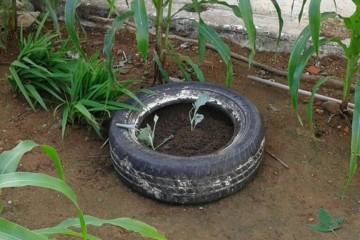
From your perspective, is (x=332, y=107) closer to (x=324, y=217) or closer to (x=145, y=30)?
(x=324, y=217)

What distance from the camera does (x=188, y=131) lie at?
3.18 meters

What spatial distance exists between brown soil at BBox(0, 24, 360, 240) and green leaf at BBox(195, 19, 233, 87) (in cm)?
37

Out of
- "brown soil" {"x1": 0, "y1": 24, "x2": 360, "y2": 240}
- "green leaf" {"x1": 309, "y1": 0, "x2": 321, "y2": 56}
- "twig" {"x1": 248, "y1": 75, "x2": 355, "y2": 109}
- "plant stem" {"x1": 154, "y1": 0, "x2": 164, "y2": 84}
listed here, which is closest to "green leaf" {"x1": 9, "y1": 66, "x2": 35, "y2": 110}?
"brown soil" {"x1": 0, "y1": 24, "x2": 360, "y2": 240}

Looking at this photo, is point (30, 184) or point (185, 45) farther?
point (185, 45)

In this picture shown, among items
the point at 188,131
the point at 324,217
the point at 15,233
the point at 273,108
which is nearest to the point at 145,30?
the point at 188,131

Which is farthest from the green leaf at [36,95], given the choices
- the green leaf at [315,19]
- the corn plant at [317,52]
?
the green leaf at [315,19]

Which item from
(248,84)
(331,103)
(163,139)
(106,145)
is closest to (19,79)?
(106,145)

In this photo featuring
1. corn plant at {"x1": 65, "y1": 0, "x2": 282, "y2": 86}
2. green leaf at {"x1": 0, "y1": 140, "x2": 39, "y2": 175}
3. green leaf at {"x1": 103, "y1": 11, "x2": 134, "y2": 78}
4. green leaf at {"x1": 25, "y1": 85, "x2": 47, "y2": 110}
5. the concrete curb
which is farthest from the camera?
the concrete curb

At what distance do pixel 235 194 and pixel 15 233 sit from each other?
4.76 ft

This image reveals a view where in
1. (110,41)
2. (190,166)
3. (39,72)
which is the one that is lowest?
(190,166)

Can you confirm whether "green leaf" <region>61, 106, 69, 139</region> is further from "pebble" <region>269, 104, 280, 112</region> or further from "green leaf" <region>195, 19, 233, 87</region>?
"pebble" <region>269, 104, 280, 112</region>

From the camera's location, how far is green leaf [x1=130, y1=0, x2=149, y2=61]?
2.92m

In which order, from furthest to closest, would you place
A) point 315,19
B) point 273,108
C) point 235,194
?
1. point 273,108
2. point 235,194
3. point 315,19

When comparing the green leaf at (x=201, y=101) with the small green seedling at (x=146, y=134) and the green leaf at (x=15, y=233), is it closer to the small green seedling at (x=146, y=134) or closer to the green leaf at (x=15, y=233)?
the small green seedling at (x=146, y=134)
